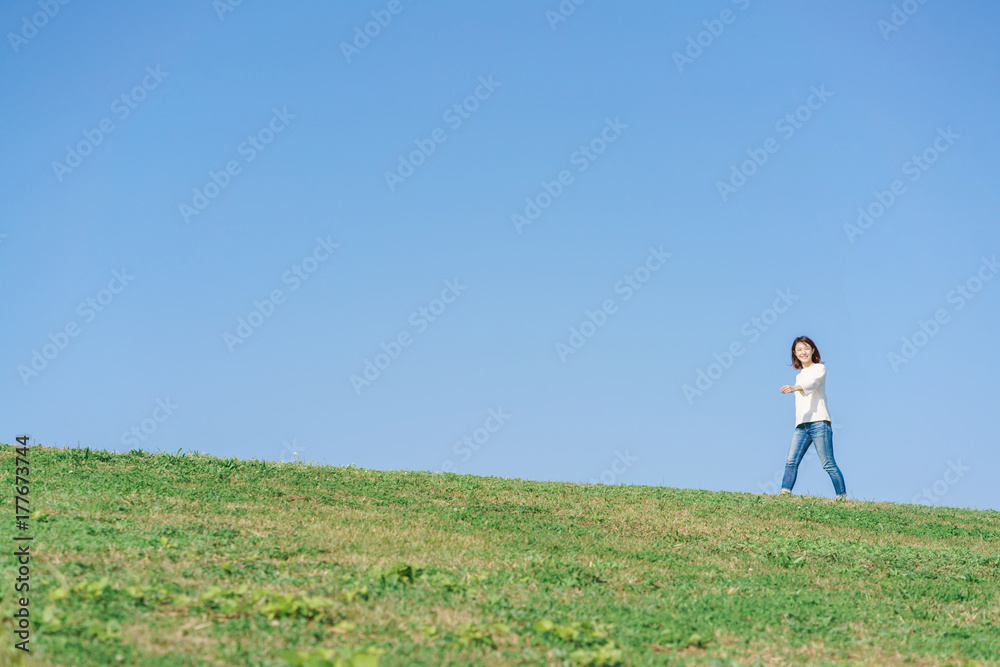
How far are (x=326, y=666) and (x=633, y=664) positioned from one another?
2367 millimetres

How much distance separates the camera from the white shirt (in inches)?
674

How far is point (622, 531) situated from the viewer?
12.7m

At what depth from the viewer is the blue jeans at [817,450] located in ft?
55.9

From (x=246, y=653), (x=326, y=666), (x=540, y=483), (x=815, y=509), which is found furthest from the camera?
(x=540, y=483)

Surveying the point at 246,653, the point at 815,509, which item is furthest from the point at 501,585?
the point at 815,509

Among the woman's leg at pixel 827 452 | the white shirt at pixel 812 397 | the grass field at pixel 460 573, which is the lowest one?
the grass field at pixel 460 573

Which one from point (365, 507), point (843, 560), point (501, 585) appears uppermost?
point (365, 507)

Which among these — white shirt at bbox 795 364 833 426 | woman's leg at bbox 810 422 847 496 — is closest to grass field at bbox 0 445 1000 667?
woman's leg at bbox 810 422 847 496

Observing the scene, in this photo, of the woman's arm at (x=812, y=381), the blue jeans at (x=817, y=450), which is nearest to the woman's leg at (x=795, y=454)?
the blue jeans at (x=817, y=450)

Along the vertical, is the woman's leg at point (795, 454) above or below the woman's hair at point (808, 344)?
below

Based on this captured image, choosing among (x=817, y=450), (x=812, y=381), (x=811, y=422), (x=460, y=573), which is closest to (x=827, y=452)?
(x=817, y=450)

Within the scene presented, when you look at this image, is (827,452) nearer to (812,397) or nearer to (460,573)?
(812,397)

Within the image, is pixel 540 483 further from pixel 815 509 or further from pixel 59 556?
pixel 59 556

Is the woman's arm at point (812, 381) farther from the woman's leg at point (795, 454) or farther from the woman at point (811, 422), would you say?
the woman's leg at point (795, 454)
